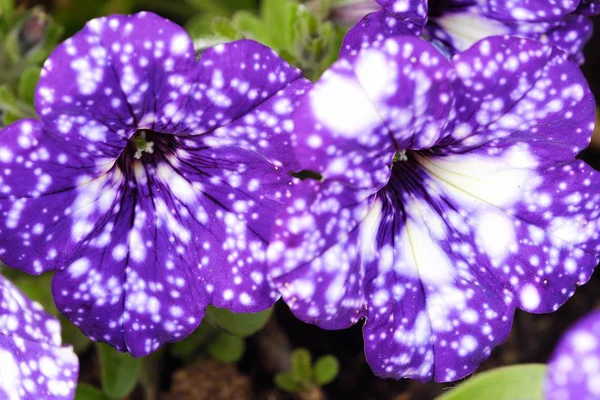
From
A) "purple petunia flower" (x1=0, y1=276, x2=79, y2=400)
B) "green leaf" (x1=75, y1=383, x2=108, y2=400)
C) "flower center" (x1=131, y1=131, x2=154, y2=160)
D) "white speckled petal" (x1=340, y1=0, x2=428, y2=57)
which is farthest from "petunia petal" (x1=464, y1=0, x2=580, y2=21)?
"green leaf" (x1=75, y1=383, x2=108, y2=400)

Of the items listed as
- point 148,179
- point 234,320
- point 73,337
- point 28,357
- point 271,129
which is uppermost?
point 271,129

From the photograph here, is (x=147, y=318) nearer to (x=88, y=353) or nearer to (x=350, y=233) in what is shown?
(x=350, y=233)

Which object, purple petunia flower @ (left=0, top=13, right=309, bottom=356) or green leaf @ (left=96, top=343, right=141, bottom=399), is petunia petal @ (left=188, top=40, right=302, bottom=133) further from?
green leaf @ (left=96, top=343, right=141, bottom=399)

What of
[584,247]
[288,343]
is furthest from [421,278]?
[288,343]

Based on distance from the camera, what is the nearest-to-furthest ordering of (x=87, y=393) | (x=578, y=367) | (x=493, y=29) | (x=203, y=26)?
(x=578, y=367) → (x=493, y=29) → (x=87, y=393) → (x=203, y=26)

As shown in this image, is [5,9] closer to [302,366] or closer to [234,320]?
[234,320]

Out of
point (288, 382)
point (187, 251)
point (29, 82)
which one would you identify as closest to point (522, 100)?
point (187, 251)
